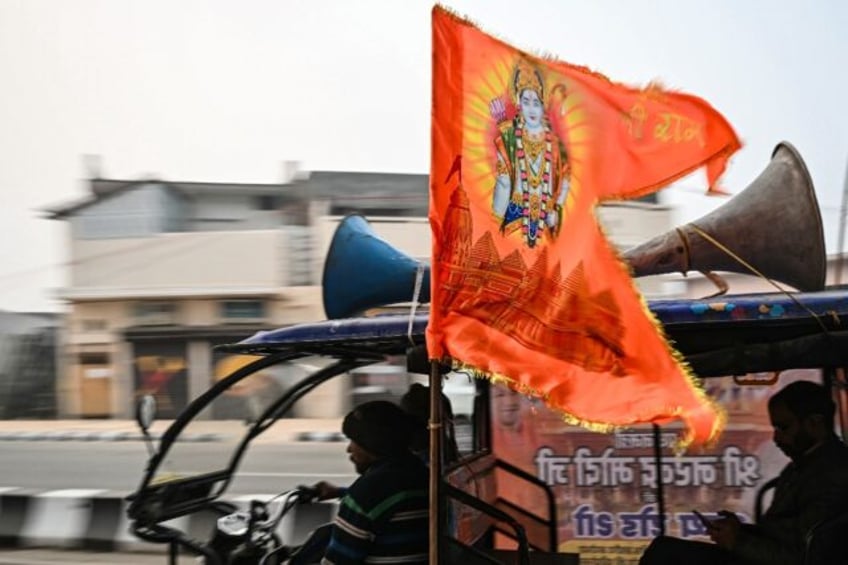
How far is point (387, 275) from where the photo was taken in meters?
3.12

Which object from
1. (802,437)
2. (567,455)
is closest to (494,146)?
(802,437)

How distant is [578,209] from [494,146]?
298 mm

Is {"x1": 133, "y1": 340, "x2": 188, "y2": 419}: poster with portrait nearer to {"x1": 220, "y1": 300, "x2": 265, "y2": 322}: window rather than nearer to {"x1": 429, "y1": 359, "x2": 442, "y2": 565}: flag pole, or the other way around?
{"x1": 220, "y1": 300, "x2": 265, "y2": 322}: window

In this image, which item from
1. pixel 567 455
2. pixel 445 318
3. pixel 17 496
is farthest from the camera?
pixel 17 496

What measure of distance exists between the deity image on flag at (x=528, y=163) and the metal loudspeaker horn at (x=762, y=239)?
469mm

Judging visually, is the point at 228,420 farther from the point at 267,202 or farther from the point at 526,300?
the point at 267,202

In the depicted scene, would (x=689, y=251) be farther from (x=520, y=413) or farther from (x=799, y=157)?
(x=520, y=413)

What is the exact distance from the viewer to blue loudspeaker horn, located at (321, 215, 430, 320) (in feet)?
10.2

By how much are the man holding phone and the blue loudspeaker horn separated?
137 cm

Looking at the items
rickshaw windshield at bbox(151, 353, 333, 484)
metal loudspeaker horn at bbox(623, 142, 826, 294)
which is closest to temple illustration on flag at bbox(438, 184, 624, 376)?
metal loudspeaker horn at bbox(623, 142, 826, 294)

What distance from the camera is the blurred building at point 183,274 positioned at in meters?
22.0

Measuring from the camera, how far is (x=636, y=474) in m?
4.98

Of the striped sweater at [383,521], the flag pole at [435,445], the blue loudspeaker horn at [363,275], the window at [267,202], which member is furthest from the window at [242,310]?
the flag pole at [435,445]

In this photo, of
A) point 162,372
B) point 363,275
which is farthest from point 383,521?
point 162,372
